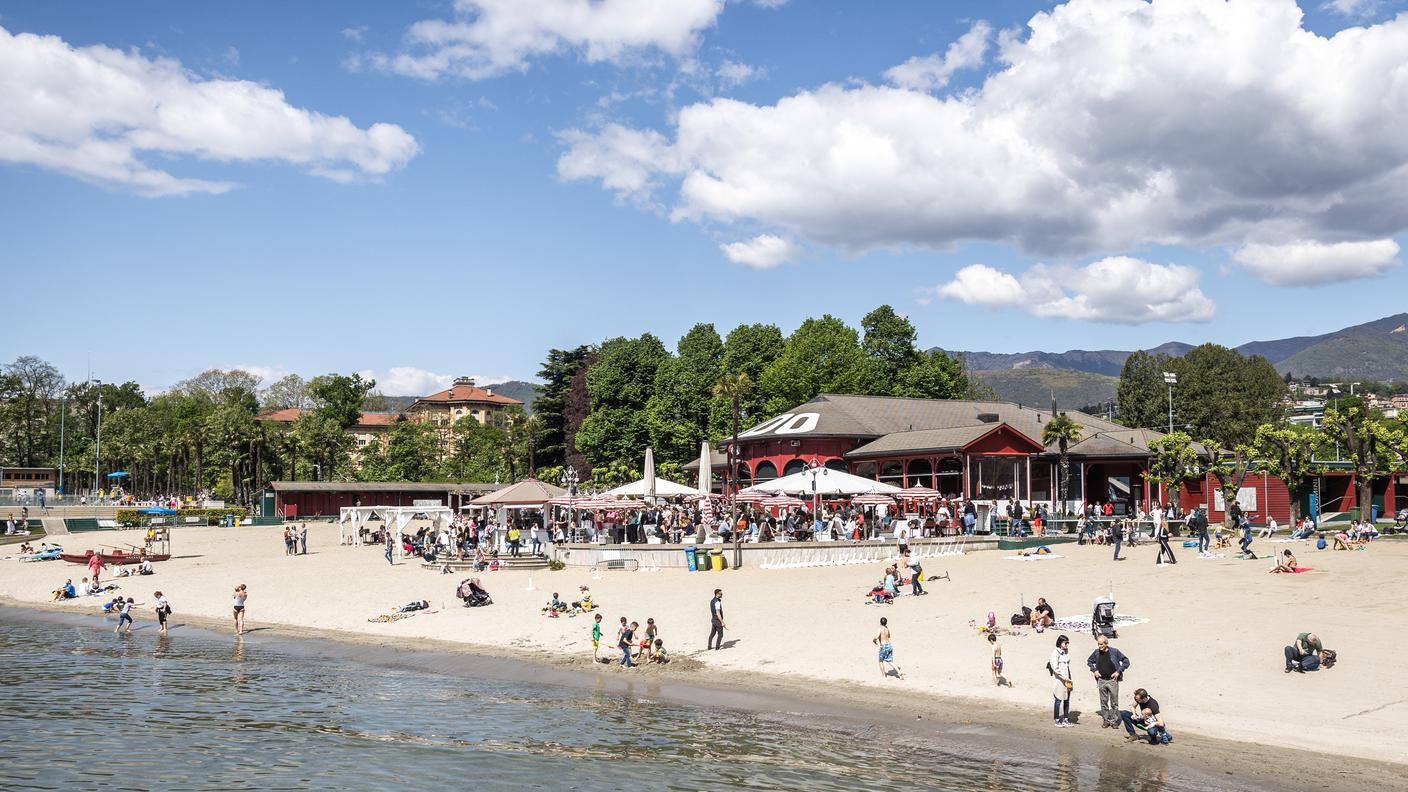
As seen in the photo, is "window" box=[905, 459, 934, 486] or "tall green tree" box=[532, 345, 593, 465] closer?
"window" box=[905, 459, 934, 486]

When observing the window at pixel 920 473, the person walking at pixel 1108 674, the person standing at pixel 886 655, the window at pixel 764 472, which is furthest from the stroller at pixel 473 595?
the window at pixel 764 472

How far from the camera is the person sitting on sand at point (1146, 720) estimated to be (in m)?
17.0

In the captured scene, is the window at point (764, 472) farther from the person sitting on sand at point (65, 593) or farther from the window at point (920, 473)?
the person sitting on sand at point (65, 593)

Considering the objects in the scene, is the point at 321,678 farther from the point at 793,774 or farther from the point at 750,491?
the point at 750,491

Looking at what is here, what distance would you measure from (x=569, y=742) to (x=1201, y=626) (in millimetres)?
13807

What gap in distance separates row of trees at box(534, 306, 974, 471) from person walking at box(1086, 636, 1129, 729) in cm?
5171

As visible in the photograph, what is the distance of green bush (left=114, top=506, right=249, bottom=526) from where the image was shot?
70.8m

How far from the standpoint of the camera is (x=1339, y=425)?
41.8m

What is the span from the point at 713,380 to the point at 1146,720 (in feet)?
196

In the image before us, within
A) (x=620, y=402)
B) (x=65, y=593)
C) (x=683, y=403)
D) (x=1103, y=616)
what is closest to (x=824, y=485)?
(x=1103, y=616)

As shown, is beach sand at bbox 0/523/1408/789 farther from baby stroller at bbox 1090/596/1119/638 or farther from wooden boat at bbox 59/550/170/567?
wooden boat at bbox 59/550/170/567

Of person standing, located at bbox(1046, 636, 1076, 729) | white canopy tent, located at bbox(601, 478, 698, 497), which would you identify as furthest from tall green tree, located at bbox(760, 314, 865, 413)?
person standing, located at bbox(1046, 636, 1076, 729)

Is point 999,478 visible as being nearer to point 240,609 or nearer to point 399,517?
point 399,517

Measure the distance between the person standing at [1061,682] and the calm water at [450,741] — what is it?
108 cm
